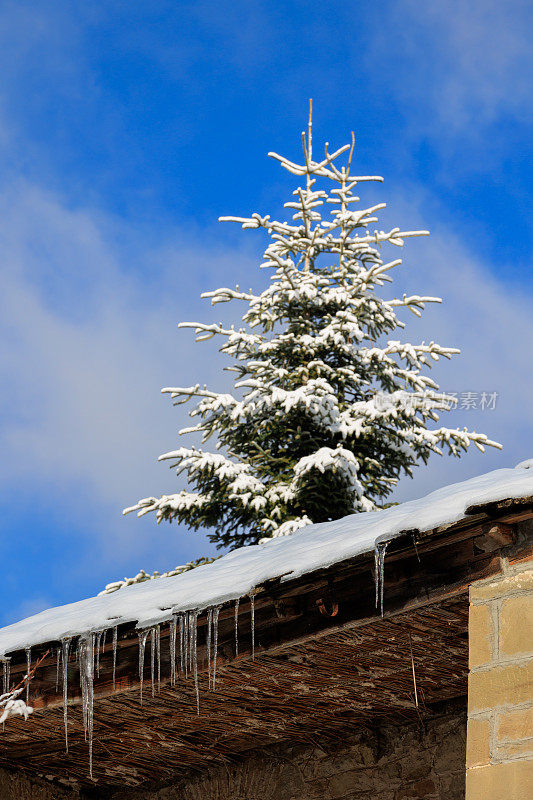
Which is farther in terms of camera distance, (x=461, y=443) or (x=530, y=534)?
(x=461, y=443)

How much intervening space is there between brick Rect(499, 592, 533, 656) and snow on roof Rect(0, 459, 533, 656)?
1.14ft

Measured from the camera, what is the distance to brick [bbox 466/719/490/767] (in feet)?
10.6

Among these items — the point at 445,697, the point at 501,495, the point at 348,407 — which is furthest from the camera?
the point at 348,407

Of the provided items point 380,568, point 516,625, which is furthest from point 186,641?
point 516,625

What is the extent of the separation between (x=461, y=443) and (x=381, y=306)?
1826 millimetres

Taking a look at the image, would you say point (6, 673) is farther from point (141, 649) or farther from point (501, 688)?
point (501, 688)

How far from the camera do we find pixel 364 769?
510cm

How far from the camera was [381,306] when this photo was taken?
11734 millimetres

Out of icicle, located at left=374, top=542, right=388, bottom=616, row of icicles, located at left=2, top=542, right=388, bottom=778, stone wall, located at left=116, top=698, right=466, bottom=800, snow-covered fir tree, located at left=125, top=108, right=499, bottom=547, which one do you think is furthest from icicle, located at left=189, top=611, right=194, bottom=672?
snow-covered fir tree, located at left=125, top=108, right=499, bottom=547

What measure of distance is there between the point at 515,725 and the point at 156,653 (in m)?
1.56

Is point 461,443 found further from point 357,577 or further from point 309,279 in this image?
point 357,577

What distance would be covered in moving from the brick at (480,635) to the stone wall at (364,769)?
1570 millimetres

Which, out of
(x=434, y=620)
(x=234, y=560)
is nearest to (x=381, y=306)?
(x=234, y=560)

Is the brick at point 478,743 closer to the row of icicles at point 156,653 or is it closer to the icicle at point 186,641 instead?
the row of icicles at point 156,653
